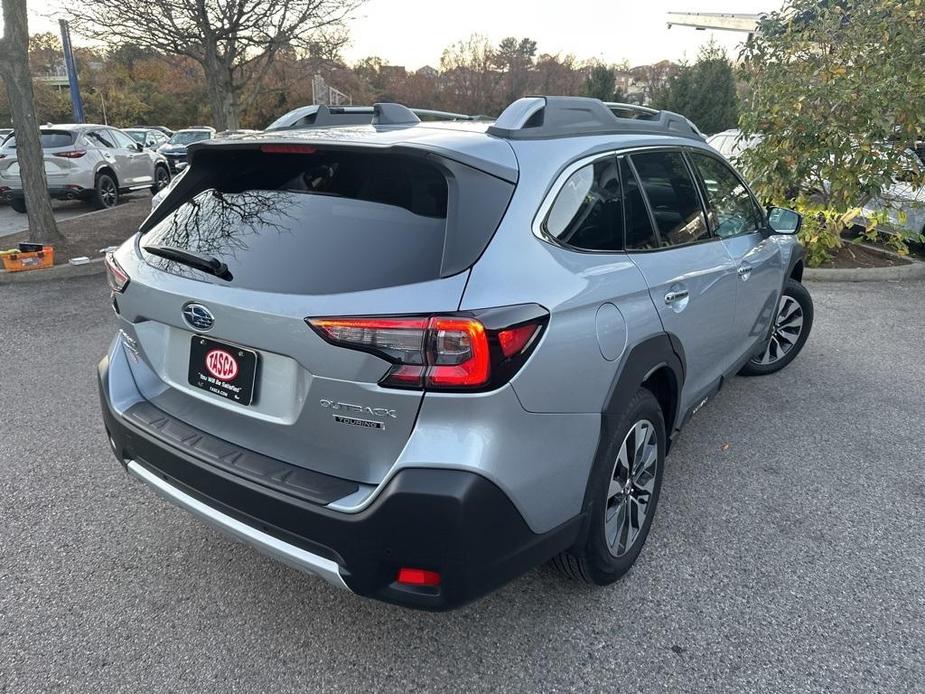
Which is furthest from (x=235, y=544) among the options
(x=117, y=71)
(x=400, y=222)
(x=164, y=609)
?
(x=117, y=71)

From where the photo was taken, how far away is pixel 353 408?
189 cm

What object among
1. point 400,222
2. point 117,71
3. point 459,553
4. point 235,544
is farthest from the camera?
point 117,71

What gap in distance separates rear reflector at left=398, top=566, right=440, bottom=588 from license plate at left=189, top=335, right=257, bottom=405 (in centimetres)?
71

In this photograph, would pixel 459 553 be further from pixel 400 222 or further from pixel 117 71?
pixel 117 71

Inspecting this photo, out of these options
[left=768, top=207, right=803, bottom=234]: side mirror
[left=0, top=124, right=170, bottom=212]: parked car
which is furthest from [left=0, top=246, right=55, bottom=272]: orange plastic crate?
[left=768, top=207, right=803, bottom=234]: side mirror

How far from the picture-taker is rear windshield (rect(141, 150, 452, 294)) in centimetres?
196

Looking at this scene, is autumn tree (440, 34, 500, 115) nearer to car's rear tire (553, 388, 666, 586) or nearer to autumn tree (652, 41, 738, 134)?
autumn tree (652, 41, 738, 134)

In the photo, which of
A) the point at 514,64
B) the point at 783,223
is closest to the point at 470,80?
the point at 514,64

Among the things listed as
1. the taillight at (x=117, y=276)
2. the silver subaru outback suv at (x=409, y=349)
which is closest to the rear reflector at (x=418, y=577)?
the silver subaru outback suv at (x=409, y=349)

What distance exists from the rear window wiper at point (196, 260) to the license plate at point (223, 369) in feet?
0.71

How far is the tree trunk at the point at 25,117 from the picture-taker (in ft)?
26.6

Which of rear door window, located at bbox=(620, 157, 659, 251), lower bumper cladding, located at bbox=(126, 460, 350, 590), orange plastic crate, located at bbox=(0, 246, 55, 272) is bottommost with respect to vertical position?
orange plastic crate, located at bbox=(0, 246, 55, 272)

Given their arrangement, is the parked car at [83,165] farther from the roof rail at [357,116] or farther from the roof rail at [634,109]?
the roof rail at [634,109]

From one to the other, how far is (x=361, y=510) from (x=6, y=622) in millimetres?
1552
